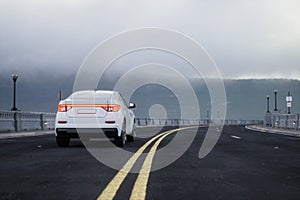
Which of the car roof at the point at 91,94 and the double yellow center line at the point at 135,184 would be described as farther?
the car roof at the point at 91,94

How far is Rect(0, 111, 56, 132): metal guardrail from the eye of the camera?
74.9 feet

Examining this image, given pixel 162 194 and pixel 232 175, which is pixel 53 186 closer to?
pixel 162 194

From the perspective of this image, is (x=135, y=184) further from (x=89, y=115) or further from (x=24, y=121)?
(x=24, y=121)

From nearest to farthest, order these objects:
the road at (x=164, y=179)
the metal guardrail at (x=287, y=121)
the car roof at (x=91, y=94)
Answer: the road at (x=164, y=179) < the car roof at (x=91, y=94) < the metal guardrail at (x=287, y=121)

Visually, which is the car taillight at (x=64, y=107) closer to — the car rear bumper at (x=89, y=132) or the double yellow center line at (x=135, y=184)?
the car rear bumper at (x=89, y=132)

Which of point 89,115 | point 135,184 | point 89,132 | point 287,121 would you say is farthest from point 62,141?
point 287,121

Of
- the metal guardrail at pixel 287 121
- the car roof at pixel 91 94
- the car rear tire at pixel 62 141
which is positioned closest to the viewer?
the car roof at pixel 91 94

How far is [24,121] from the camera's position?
25.3 meters

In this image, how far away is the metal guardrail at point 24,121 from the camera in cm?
2283

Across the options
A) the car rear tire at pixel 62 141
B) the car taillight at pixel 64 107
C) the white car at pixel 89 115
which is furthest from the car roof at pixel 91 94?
the car rear tire at pixel 62 141

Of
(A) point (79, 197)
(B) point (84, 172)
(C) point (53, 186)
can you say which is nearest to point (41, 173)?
(B) point (84, 172)

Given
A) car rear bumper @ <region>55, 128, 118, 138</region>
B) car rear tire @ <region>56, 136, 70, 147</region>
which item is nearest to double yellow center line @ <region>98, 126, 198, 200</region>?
car rear bumper @ <region>55, 128, 118, 138</region>

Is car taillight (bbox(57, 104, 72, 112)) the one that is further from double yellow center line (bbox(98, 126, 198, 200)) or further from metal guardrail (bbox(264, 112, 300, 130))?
metal guardrail (bbox(264, 112, 300, 130))

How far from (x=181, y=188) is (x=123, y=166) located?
2364 millimetres
